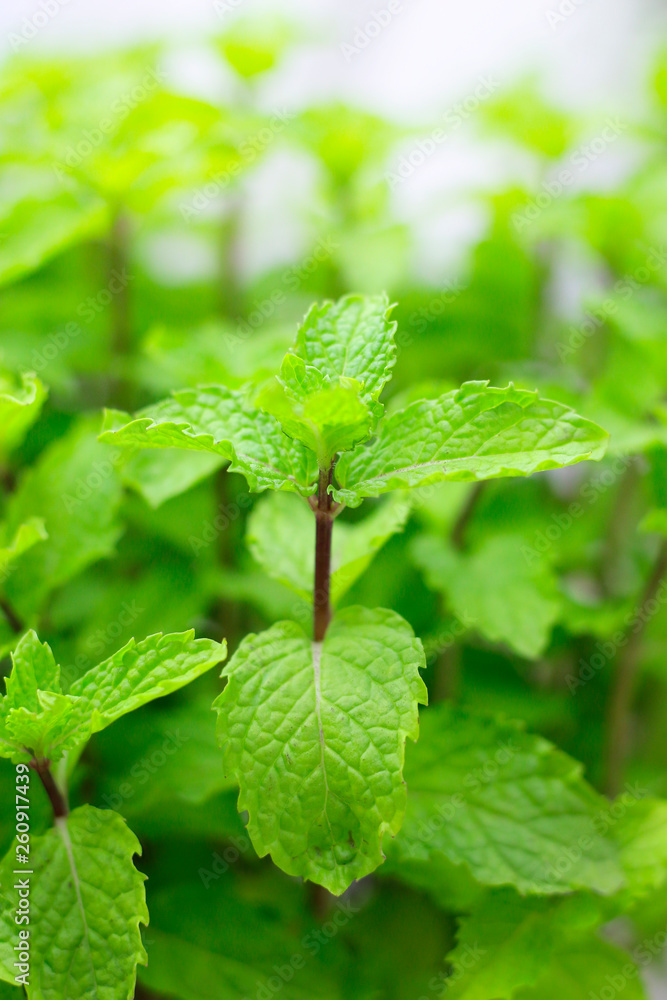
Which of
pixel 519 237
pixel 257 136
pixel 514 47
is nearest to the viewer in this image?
pixel 257 136

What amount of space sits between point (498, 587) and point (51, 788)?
0.45 m

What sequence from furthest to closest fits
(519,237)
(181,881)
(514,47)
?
(514,47)
(519,237)
(181,881)

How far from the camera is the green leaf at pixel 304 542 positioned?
0.62m

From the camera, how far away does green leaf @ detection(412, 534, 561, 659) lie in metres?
0.75

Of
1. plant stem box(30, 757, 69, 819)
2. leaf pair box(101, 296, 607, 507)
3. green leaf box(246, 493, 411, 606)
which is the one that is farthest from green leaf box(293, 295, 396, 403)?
plant stem box(30, 757, 69, 819)

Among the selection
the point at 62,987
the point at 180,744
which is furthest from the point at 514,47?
the point at 62,987

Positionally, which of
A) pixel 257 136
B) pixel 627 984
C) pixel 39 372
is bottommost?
pixel 627 984

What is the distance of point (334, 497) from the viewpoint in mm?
542

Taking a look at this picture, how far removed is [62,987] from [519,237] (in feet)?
3.43

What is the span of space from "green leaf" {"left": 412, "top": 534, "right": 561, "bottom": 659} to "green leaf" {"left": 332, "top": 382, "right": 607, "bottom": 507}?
9.3 inches

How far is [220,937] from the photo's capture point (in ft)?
2.39

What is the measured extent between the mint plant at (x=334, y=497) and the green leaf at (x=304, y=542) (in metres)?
0.03

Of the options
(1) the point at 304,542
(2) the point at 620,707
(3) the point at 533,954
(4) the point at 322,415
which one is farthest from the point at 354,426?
(2) the point at 620,707

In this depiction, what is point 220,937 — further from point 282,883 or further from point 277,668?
point 277,668
